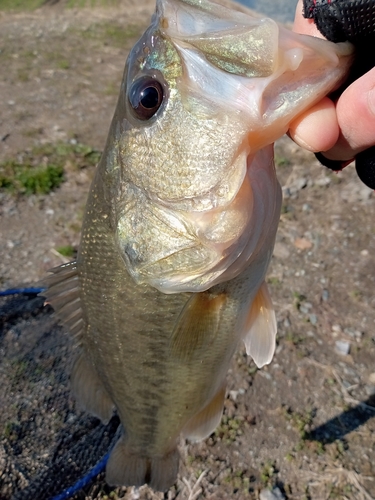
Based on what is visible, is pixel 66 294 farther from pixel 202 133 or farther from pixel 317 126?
pixel 317 126

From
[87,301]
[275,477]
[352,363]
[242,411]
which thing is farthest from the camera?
[352,363]

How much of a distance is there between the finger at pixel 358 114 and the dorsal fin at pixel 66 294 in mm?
897

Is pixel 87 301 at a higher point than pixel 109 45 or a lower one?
higher

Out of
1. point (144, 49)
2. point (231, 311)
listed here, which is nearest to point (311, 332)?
point (231, 311)

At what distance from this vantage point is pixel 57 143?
4.80m

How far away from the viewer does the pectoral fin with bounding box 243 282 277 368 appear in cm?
154

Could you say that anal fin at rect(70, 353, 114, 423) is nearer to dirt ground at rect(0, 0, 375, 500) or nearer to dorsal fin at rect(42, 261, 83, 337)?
dorsal fin at rect(42, 261, 83, 337)

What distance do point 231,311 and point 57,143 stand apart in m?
3.79

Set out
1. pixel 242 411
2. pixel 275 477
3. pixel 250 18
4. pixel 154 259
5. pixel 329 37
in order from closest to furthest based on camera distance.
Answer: pixel 250 18, pixel 329 37, pixel 154 259, pixel 275 477, pixel 242 411

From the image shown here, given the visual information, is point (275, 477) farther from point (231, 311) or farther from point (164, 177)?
point (164, 177)

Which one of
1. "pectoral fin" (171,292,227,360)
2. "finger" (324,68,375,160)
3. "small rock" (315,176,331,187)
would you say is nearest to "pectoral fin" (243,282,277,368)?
"pectoral fin" (171,292,227,360)

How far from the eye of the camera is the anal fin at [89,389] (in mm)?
1827

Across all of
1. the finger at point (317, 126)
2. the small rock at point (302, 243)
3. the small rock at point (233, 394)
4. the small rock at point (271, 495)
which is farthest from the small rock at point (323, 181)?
the finger at point (317, 126)

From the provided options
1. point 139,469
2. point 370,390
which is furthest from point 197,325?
point 370,390
